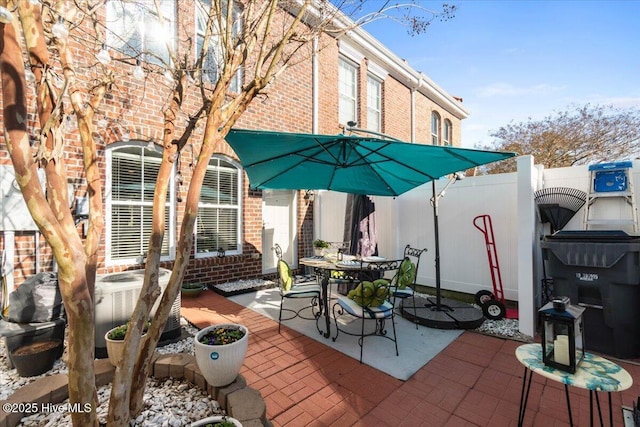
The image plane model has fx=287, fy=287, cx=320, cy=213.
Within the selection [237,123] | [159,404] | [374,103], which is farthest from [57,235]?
[374,103]

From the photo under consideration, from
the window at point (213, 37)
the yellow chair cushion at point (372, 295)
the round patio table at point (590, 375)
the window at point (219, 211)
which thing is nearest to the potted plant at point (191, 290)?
the window at point (219, 211)

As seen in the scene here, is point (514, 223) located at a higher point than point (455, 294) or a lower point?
higher

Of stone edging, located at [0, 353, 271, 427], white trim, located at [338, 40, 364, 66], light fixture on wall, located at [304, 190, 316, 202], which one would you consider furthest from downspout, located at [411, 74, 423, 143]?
stone edging, located at [0, 353, 271, 427]

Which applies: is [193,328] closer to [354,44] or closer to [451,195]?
[451,195]

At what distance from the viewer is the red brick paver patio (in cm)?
226

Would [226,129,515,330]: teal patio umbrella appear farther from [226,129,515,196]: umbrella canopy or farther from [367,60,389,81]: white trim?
[367,60,389,81]: white trim

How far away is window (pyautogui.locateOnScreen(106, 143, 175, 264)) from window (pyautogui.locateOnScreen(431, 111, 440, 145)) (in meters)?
11.0

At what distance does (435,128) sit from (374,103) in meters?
4.54

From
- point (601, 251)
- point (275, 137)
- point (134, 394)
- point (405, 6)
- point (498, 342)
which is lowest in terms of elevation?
point (498, 342)

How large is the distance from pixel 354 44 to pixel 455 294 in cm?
727

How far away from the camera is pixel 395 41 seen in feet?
14.3

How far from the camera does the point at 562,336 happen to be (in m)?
1.84

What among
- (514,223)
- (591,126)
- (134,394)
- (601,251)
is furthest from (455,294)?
(591,126)

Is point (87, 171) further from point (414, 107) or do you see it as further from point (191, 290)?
point (414, 107)
